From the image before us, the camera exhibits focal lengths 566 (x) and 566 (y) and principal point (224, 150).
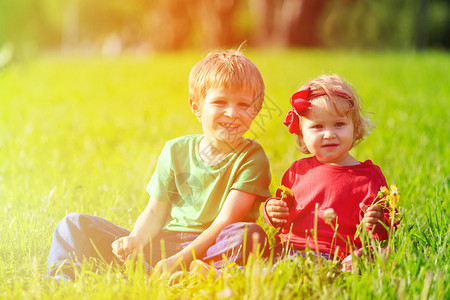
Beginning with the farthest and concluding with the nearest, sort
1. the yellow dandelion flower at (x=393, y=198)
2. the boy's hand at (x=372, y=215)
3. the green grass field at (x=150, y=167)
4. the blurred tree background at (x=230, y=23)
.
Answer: the blurred tree background at (x=230, y=23) → the boy's hand at (x=372, y=215) → the yellow dandelion flower at (x=393, y=198) → the green grass field at (x=150, y=167)

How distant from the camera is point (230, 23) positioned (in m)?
27.8

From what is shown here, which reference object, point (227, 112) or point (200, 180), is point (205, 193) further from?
point (227, 112)

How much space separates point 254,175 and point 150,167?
198 cm

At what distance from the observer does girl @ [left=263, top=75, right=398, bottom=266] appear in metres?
2.68

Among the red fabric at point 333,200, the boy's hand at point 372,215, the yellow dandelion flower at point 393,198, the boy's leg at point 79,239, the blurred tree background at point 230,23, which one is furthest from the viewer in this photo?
the blurred tree background at point 230,23

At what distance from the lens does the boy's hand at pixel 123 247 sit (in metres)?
2.76

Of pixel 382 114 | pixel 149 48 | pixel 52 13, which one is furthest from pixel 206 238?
pixel 52 13

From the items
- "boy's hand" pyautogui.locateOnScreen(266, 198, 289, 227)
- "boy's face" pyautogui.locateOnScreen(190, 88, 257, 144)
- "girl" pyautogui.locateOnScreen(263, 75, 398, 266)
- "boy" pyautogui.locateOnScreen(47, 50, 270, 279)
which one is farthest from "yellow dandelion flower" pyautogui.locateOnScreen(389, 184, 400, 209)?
"boy's face" pyautogui.locateOnScreen(190, 88, 257, 144)

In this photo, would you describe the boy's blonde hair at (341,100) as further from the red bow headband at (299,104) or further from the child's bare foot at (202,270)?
the child's bare foot at (202,270)

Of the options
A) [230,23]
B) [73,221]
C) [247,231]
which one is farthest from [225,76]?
[230,23]

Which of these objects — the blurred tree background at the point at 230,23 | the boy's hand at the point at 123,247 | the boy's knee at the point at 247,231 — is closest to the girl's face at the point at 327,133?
the boy's knee at the point at 247,231

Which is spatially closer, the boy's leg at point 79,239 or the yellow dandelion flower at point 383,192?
the yellow dandelion flower at point 383,192

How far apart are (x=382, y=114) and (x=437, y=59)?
774 cm

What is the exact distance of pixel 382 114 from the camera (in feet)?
23.4
